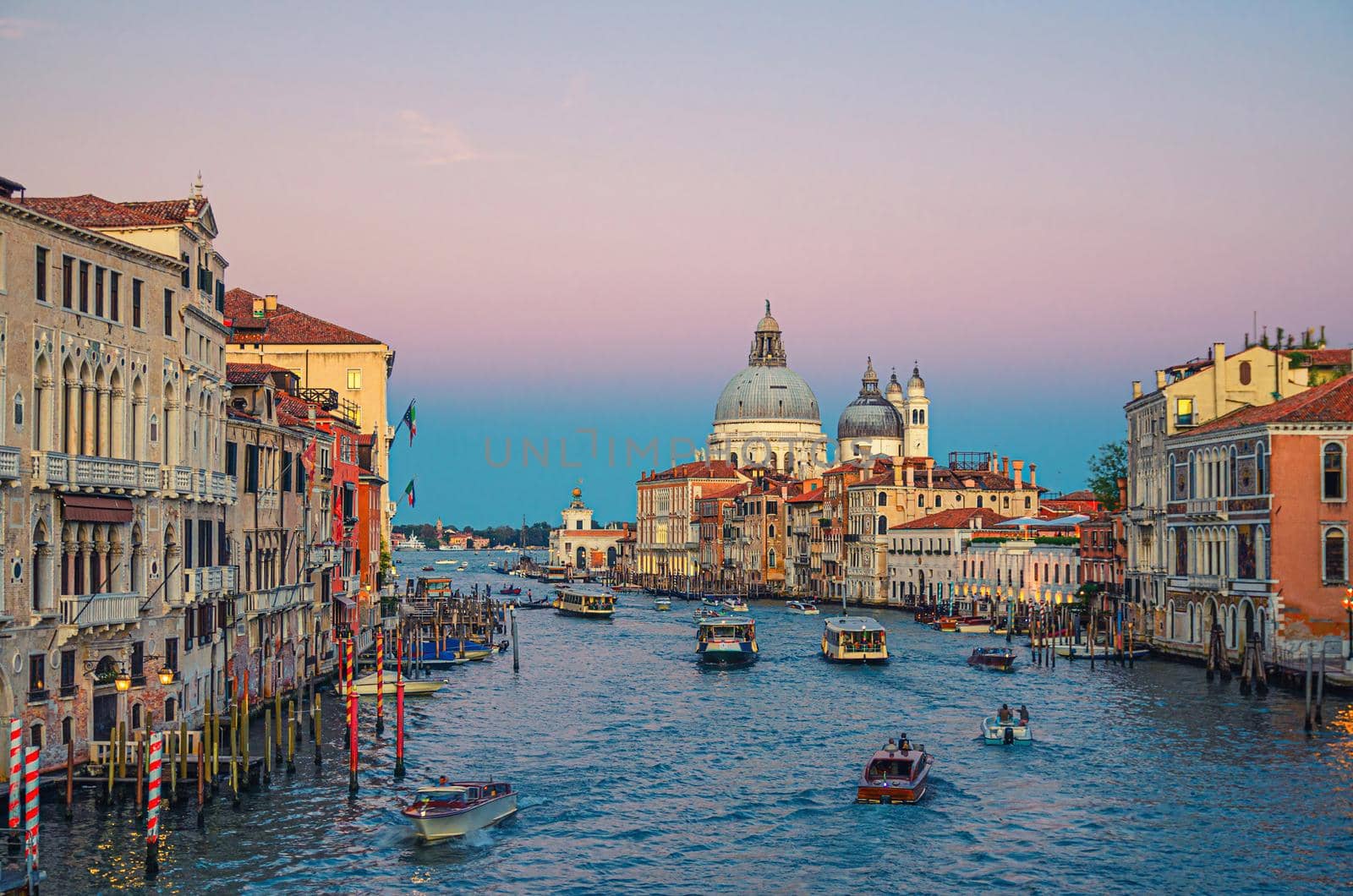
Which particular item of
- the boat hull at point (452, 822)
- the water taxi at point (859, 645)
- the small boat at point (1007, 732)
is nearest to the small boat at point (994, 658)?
the water taxi at point (859, 645)

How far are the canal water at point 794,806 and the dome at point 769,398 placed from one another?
113m

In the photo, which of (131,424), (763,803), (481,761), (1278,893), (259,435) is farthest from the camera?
(259,435)

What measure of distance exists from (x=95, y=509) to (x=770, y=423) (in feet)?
448

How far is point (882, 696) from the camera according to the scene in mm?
49688

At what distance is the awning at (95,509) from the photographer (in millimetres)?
27094

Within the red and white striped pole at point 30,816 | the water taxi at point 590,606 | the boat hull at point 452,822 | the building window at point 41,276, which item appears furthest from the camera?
the water taxi at point 590,606

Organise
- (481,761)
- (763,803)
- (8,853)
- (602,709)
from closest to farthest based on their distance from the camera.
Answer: (8,853), (763,803), (481,761), (602,709)

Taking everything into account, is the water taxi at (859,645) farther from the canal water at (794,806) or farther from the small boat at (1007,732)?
the small boat at (1007,732)

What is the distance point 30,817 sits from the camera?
2186 cm

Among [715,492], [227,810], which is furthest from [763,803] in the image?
[715,492]

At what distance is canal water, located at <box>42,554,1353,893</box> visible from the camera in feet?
84.2

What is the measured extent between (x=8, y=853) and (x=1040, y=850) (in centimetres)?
1586

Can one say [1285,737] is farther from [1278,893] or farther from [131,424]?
[131,424]

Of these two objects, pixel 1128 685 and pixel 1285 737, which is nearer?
pixel 1285 737
